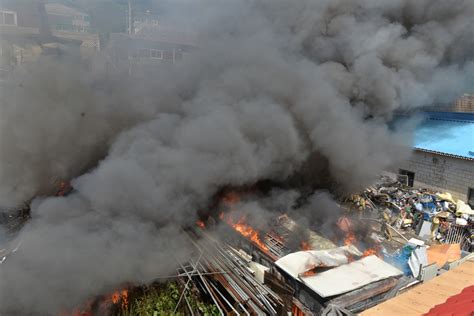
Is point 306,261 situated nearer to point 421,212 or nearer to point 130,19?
point 421,212

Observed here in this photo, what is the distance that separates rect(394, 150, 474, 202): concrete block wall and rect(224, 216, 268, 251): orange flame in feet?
30.6

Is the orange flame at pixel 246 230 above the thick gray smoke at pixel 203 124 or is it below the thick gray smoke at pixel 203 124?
below

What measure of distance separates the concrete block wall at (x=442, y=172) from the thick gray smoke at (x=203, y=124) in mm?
1104

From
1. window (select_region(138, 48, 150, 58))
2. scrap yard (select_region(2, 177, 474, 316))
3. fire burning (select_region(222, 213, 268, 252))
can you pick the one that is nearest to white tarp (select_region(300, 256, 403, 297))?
scrap yard (select_region(2, 177, 474, 316))

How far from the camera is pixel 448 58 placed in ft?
46.7

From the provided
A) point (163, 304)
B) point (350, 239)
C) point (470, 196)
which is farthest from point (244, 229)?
point (470, 196)

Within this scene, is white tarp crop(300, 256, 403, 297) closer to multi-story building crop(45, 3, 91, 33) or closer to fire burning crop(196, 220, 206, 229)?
fire burning crop(196, 220, 206, 229)

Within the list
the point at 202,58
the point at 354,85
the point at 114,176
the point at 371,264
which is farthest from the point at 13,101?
the point at 354,85

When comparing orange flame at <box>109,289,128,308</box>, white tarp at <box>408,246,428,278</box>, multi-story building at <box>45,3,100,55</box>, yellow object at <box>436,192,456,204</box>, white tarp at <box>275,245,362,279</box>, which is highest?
multi-story building at <box>45,3,100,55</box>

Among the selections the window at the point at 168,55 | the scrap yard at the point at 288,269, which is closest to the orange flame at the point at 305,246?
the scrap yard at the point at 288,269

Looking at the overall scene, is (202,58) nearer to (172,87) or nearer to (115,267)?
(172,87)

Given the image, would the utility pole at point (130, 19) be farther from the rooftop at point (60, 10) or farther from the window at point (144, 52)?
the rooftop at point (60, 10)

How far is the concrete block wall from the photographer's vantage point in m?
13.7

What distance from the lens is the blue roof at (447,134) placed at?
47.7ft
